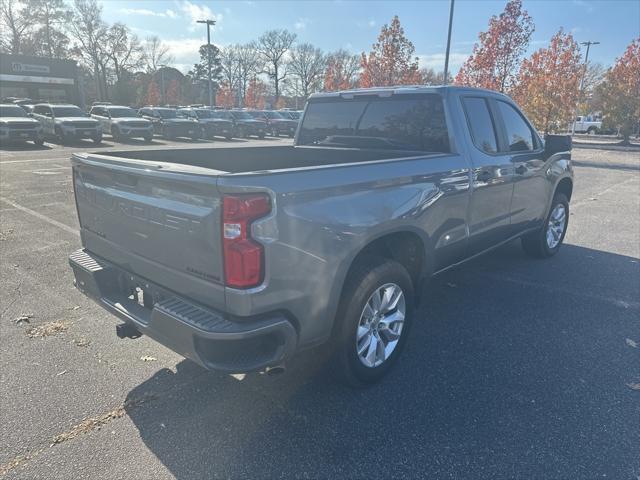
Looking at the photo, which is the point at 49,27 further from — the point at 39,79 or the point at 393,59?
the point at 393,59

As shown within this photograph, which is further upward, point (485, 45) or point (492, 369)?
point (485, 45)

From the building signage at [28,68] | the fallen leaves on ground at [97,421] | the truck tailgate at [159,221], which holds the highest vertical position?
the building signage at [28,68]

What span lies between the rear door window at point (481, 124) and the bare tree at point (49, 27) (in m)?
72.0

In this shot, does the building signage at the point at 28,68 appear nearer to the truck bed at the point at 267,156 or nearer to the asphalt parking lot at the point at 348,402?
the asphalt parking lot at the point at 348,402

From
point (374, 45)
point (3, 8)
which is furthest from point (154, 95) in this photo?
point (374, 45)

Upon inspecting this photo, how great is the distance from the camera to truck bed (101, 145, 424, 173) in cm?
401

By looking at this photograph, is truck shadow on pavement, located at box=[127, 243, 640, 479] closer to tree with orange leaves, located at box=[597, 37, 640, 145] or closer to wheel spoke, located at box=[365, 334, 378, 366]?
wheel spoke, located at box=[365, 334, 378, 366]

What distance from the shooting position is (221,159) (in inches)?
170

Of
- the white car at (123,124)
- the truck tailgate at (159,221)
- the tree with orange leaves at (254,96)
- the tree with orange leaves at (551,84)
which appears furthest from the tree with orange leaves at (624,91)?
the tree with orange leaves at (254,96)

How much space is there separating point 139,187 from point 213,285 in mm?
816

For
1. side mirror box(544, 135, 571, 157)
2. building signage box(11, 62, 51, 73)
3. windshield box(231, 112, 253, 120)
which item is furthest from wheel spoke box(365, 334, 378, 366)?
building signage box(11, 62, 51, 73)

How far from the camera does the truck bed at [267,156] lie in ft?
13.1

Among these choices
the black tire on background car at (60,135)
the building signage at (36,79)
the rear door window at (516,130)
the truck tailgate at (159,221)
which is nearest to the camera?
the truck tailgate at (159,221)

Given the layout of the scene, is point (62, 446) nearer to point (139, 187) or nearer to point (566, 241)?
point (139, 187)
